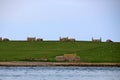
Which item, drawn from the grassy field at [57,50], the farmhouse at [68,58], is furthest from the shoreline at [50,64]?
the grassy field at [57,50]

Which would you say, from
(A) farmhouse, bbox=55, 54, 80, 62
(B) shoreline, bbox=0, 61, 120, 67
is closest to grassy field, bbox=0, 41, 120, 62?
(A) farmhouse, bbox=55, 54, 80, 62

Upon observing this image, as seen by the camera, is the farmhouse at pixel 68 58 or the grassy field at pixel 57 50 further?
the grassy field at pixel 57 50

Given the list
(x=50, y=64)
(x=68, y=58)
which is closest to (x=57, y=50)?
(x=68, y=58)

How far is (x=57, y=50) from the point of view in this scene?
433 feet

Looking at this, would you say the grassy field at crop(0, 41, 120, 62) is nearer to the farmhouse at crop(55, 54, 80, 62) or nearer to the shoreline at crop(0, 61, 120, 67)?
the farmhouse at crop(55, 54, 80, 62)

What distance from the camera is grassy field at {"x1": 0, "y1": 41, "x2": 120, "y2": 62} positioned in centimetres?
12019

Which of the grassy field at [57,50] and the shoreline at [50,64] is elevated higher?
the grassy field at [57,50]

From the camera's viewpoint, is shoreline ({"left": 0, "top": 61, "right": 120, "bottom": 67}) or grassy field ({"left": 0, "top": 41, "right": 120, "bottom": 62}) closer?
shoreline ({"left": 0, "top": 61, "right": 120, "bottom": 67})

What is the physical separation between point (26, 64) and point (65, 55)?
8.75 meters

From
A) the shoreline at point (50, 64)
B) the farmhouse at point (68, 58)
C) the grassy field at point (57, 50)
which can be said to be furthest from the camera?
the grassy field at point (57, 50)

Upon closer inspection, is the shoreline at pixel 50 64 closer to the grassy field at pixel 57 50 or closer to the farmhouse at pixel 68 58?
the farmhouse at pixel 68 58

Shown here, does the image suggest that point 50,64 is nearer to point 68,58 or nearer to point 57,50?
point 68,58

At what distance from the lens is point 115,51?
5182 inches

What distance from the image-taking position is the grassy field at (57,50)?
12019cm
